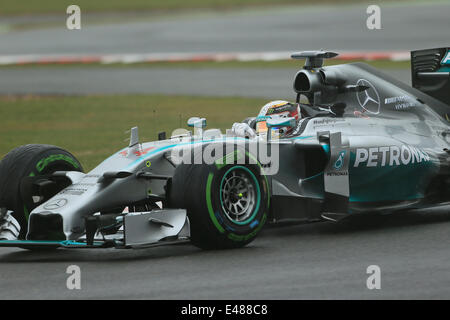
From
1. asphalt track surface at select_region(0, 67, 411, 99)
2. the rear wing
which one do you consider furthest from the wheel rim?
asphalt track surface at select_region(0, 67, 411, 99)

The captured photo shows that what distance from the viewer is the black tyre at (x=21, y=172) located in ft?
30.6

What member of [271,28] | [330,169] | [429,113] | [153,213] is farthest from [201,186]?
[271,28]

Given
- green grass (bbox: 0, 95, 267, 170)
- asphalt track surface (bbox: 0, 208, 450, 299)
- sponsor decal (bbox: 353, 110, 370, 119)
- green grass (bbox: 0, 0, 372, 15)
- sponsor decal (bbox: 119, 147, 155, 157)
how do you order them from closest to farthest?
asphalt track surface (bbox: 0, 208, 450, 299)
sponsor decal (bbox: 119, 147, 155, 157)
sponsor decal (bbox: 353, 110, 370, 119)
green grass (bbox: 0, 95, 267, 170)
green grass (bbox: 0, 0, 372, 15)

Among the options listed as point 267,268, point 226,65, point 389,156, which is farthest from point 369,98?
point 226,65

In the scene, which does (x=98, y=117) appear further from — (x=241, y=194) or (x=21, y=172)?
(x=241, y=194)

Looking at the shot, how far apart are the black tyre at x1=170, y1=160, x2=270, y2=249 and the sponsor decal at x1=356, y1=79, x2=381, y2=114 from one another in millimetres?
2106

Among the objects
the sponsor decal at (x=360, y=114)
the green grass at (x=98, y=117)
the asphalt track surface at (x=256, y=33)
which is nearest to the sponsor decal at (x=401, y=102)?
the sponsor decal at (x=360, y=114)

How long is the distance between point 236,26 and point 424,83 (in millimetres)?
27980

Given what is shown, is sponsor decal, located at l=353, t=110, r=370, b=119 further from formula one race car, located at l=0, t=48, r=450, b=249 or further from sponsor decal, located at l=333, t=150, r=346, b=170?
sponsor decal, located at l=333, t=150, r=346, b=170

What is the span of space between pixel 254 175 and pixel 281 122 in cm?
108

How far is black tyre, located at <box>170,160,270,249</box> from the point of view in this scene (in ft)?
28.0

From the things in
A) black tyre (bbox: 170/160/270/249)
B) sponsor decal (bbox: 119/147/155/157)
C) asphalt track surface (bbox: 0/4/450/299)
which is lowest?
asphalt track surface (bbox: 0/4/450/299)

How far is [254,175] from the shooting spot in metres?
8.84

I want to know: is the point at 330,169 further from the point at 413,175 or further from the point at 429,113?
the point at 429,113
